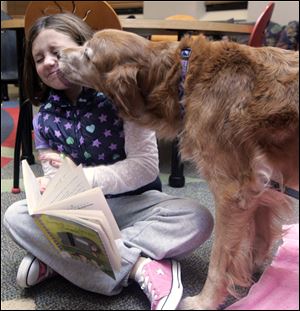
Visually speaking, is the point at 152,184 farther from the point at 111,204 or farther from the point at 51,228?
the point at 51,228

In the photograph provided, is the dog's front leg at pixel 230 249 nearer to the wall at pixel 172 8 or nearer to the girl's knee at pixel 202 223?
the girl's knee at pixel 202 223

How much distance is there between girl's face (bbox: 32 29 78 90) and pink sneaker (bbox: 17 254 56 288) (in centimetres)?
47

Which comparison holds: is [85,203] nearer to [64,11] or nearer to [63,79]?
[63,79]

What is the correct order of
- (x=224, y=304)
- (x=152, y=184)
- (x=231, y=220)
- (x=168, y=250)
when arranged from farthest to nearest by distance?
(x=152, y=184) → (x=168, y=250) → (x=231, y=220) → (x=224, y=304)

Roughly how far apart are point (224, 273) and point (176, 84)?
16.9 inches

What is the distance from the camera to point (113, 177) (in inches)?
37.9

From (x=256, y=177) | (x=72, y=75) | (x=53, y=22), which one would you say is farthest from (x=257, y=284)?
(x=53, y=22)

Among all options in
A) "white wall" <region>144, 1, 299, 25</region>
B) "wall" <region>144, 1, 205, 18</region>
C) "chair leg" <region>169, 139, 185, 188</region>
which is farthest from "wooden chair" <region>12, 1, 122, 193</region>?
"wall" <region>144, 1, 205, 18</region>

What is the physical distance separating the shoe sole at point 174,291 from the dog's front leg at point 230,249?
0.08 ft

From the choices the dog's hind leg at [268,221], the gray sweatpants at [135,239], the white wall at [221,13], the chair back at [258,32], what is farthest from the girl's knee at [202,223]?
the white wall at [221,13]

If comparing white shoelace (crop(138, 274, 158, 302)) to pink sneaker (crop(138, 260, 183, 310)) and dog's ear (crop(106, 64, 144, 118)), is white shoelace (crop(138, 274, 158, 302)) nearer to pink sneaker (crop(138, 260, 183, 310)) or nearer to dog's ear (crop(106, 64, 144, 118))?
pink sneaker (crop(138, 260, 183, 310))

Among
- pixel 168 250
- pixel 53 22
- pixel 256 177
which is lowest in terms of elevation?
pixel 168 250

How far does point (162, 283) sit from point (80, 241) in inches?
8.5

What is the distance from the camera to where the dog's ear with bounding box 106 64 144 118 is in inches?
35.4
